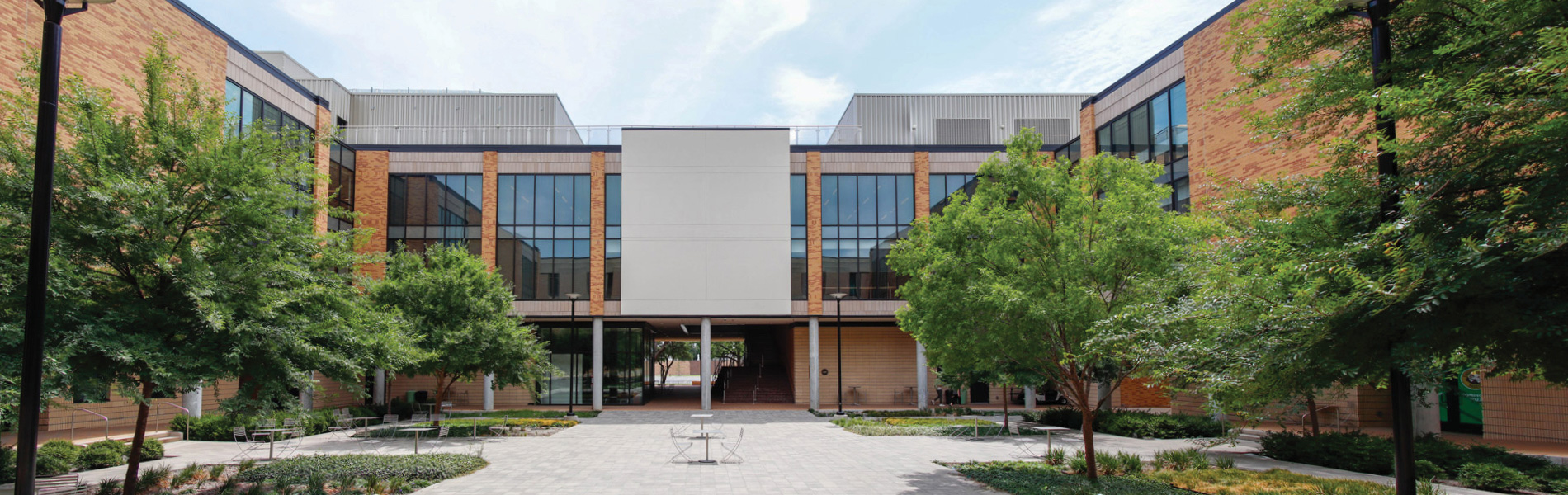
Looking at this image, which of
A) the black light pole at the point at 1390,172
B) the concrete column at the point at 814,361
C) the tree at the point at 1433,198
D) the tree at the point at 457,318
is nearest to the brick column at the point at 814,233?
the concrete column at the point at 814,361

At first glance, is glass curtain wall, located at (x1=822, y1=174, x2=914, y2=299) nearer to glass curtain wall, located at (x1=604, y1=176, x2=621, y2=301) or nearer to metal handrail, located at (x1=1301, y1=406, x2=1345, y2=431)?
glass curtain wall, located at (x1=604, y1=176, x2=621, y2=301)

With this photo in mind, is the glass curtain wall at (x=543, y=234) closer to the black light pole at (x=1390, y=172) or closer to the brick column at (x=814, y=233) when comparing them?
the brick column at (x=814, y=233)

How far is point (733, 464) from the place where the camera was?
17.6 metres

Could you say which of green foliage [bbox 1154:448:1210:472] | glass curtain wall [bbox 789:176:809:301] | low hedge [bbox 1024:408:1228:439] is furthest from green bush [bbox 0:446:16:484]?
glass curtain wall [bbox 789:176:809:301]

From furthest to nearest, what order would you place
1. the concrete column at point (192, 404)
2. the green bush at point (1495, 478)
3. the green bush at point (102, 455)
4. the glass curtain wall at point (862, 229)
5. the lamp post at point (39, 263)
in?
the glass curtain wall at point (862, 229), the concrete column at point (192, 404), the green bush at point (102, 455), the green bush at point (1495, 478), the lamp post at point (39, 263)

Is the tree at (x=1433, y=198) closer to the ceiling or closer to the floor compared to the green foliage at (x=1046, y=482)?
closer to the ceiling

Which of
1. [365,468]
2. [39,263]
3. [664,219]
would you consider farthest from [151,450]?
[664,219]

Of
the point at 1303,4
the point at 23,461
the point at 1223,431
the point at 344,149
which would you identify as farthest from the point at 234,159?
the point at 344,149

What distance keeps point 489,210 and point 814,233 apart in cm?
1408

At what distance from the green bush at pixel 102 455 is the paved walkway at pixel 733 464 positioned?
1.05 feet

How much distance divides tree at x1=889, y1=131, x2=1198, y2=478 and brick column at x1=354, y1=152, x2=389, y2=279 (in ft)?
90.2

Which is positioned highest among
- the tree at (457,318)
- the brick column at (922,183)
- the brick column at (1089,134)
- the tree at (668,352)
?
the brick column at (1089,134)

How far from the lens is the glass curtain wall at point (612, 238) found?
35594 mm

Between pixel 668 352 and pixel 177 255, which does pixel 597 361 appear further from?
pixel 668 352
